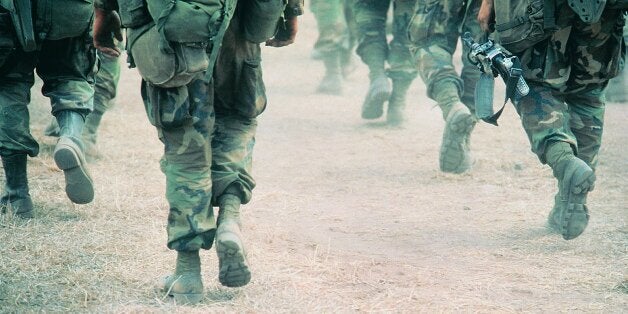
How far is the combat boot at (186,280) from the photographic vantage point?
3.59 metres

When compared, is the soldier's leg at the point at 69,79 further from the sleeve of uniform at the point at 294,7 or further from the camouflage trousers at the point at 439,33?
the camouflage trousers at the point at 439,33

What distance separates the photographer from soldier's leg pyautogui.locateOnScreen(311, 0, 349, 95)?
9938mm

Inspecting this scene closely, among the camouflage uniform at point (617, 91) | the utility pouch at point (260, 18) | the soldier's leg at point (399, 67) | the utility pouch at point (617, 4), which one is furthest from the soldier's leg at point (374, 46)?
the utility pouch at point (260, 18)

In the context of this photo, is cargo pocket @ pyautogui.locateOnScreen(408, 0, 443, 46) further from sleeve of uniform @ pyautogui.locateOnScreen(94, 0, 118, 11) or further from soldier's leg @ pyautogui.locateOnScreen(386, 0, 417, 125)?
sleeve of uniform @ pyautogui.locateOnScreen(94, 0, 118, 11)

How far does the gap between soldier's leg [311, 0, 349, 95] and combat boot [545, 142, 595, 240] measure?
5682 millimetres

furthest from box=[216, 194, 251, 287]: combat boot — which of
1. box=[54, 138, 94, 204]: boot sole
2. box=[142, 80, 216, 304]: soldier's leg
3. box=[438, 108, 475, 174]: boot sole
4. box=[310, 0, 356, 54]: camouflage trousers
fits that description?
box=[310, 0, 356, 54]: camouflage trousers

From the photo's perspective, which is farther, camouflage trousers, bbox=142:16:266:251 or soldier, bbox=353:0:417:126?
soldier, bbox=353:0:417:126

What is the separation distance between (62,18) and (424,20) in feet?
8.49

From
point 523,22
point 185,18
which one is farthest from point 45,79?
point 523,22

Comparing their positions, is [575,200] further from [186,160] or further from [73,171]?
[73,171]

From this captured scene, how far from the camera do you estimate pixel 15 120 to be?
4.65m

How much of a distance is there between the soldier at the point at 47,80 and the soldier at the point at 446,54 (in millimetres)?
2332

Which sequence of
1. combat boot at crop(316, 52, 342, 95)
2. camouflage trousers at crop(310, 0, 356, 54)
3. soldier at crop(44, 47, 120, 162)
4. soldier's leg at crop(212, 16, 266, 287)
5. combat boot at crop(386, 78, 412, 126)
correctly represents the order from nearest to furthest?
1. soldier's leg at crop(212, 16, 266, 287)
2. soldier at crop(44, 47, 120, 162)
3. combat boot at crop(386, 78, 412, 126)
4. camouflage trousers at crop(310, 0, 356, 54)
5. combat boot at crop(316, 52, 342, 95)

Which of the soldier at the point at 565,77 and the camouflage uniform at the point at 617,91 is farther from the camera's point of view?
the camouflage uniform at the point at 617,91
